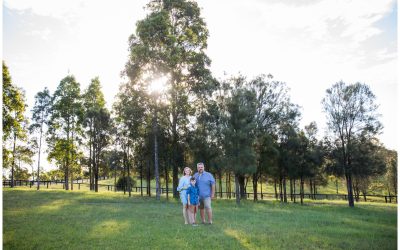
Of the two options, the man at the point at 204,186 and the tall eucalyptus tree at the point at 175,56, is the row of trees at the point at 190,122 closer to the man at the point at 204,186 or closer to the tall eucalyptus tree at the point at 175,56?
the tall eucalyptus tree at the point at 175,56

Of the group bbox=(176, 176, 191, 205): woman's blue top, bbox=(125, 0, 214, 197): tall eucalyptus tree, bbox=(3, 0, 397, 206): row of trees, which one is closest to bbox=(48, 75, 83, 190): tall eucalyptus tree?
bbox=(3, 0, 397, 206): row of trees

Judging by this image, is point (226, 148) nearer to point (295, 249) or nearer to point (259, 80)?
point (259, 80)

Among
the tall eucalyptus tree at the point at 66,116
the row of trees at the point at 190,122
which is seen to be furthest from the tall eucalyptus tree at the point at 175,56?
the tall eucalyptus tree at the point at 66,116

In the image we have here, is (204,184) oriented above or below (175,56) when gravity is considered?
below

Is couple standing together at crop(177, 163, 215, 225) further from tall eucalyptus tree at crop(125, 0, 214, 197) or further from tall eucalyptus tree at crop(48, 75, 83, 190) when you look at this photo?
→ tall eucalyptus tree at crop(48, 75, 83, 190)

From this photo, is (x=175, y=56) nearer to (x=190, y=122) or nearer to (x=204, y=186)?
(x=190, y=122)

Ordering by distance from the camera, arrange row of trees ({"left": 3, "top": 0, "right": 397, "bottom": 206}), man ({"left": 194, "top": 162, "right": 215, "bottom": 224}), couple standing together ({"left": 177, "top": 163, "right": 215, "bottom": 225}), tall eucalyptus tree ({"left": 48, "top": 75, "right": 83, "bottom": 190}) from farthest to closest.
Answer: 1. tall eucalyptus tree ({"left": 48, "top": 75, "right": 83, "bottom": 190})
2. row of trees ({"left": 3, "top": 0, "right": 397, "bottom": 206})
3. man ({"left": 194, "top": 162, "right": 215, "bottom": 224})
4. couple standing together ({"left": 177, "top": 163, "right": 215, "bottom": 225})

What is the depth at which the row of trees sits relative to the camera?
28141 millimetres

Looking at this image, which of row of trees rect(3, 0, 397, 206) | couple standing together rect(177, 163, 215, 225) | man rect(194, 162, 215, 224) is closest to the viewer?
couple standing together rect(177, 163, 215, 225)

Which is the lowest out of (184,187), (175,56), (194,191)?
(194,191)

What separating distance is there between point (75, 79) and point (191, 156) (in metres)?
20.4

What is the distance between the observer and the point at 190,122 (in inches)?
1282

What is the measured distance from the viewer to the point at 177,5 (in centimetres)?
3117

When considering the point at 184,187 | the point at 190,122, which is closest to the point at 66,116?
the point at 190,122
